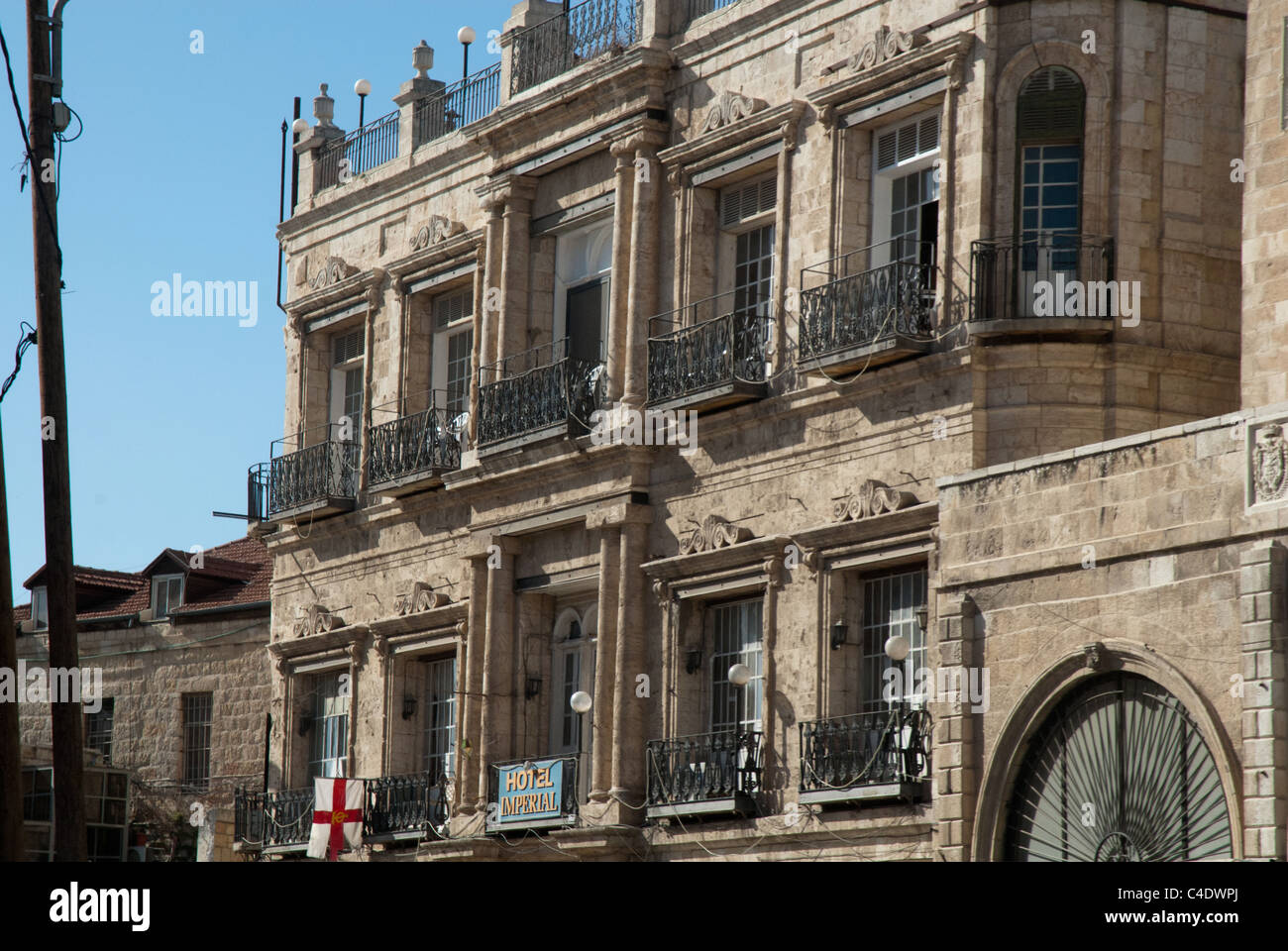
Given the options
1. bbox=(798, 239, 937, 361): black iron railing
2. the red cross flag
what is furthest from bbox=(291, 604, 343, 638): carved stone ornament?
bbox=(798, 239, 937, 361): black iron railing

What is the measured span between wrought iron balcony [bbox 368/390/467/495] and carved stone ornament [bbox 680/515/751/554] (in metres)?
5.22

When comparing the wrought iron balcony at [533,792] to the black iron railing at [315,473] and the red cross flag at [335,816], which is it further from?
the black iron railing at [315,473]

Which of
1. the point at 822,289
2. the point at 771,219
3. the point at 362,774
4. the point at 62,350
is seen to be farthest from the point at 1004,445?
the point at 362,774

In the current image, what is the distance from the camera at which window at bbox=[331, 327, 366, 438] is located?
34062 mm

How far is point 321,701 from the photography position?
33.4m

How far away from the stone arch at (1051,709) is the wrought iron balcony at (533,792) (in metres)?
7.95

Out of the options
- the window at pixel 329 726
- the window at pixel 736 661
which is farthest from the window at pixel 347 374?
the window at pixel 736 661

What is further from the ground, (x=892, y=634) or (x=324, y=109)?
(x=324, y=109)

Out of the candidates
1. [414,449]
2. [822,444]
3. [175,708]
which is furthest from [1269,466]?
[175,708]

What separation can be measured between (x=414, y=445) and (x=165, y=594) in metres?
11.5

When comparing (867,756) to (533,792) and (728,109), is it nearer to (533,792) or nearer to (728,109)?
(533,792)

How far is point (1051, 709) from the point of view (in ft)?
62.6

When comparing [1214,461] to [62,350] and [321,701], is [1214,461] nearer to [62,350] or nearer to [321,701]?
[62,350]

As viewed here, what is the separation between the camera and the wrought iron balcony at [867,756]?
72.4 feet
